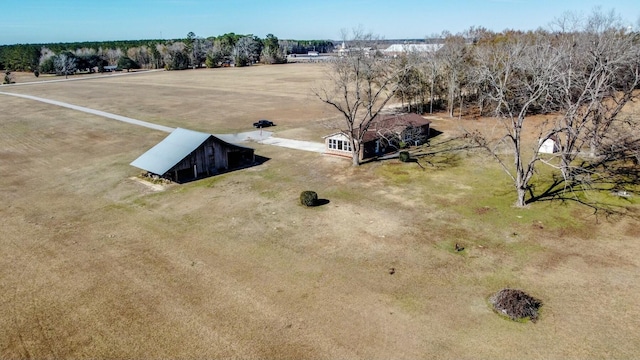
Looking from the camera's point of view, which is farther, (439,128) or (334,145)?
(439,128)

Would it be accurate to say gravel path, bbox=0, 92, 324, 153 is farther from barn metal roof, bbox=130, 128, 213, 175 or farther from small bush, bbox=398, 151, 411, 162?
barn metal roof, bbox=130, 128, 213, 175

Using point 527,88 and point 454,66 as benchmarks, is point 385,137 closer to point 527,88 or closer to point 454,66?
point 527,88

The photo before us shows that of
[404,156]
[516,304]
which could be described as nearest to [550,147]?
[404,156]

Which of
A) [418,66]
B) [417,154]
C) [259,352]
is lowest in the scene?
[259,352]

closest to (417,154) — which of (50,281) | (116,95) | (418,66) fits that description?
(418,66)

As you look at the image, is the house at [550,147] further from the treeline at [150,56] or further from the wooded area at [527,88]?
the treeline at [150,56]

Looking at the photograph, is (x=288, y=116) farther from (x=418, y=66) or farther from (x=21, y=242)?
(x=21, y=242)

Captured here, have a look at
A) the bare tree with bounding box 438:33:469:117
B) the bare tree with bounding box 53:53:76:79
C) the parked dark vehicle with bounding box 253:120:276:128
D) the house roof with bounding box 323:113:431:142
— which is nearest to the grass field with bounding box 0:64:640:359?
the house roof with bounding box 323:113:431:142
